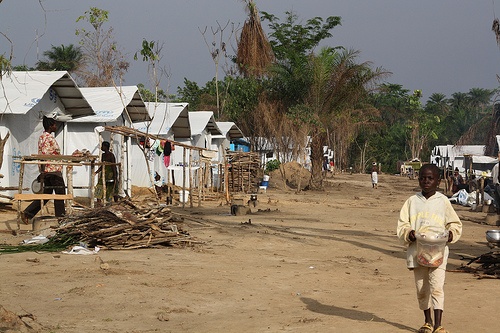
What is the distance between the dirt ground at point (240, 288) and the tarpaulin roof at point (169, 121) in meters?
13.3

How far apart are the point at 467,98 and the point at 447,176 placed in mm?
76510

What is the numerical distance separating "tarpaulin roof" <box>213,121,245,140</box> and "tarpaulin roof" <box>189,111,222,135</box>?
988 mm

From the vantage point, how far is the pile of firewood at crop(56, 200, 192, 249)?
1047cm

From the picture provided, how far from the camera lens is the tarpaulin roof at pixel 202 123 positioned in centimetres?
3080

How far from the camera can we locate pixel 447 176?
3800cm

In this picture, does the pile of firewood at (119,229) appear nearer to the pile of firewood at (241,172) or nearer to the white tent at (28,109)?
the white tent at (28,109)

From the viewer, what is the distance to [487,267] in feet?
29.9

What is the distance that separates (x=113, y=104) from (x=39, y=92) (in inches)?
178

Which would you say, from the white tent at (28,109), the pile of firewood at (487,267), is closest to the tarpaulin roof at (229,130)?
the white tent at (28,109)

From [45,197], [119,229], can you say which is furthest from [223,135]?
[119,229]

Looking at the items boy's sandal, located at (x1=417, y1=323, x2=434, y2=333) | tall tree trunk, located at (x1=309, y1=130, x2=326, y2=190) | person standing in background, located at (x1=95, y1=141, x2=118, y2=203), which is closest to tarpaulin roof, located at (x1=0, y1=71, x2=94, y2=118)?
person standing in background, located at (x1=95, y1=141, x2=118, y2=203)

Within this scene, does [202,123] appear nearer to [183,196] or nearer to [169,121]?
[169,121]

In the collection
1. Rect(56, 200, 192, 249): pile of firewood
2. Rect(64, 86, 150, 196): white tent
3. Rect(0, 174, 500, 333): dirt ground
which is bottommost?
Rect(0, 174, 500, 333): dirt ground

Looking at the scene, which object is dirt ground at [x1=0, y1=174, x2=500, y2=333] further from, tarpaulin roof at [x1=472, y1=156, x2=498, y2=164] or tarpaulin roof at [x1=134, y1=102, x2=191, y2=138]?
tarpaulin roof at [x1=472, y1=156, x2=498, y2=164]
